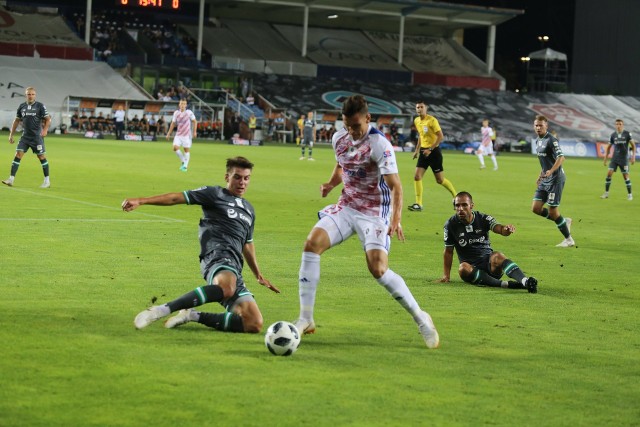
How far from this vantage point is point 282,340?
844 centimetres

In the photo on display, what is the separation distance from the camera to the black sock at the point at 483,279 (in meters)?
13.1

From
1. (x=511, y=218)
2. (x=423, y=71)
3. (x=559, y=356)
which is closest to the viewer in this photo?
(x=559, y=356)

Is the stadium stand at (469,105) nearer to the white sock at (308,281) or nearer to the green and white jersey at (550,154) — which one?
the green and white jersey at (550,154)

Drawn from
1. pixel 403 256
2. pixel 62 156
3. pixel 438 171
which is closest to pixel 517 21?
pixel 62 156

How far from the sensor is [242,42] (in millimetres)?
83938

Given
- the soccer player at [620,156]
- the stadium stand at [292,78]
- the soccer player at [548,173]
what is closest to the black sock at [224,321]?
the soccer player at [548,173]

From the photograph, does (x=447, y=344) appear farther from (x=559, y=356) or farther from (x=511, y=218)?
(x=511, y=218)

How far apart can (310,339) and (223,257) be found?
1138 millimetres

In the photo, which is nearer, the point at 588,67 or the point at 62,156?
the point at 62,156

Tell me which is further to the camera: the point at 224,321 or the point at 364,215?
the point at 364,215

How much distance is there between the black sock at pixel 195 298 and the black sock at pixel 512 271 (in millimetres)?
4769

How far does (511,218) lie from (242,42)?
62.6 meters

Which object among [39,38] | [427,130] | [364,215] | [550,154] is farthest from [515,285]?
[39,38]

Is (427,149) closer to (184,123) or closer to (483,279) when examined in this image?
(483,279)
